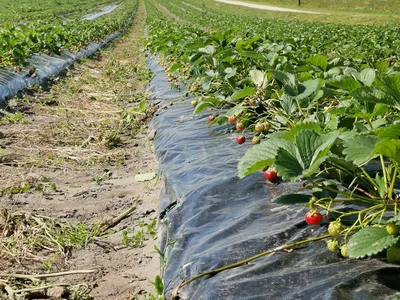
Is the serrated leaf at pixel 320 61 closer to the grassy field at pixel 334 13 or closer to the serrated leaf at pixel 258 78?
the serrated leaf at pixel 258 78

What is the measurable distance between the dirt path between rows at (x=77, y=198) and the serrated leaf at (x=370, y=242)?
128cm

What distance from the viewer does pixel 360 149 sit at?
174 cm

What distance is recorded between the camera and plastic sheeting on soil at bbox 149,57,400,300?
176cm

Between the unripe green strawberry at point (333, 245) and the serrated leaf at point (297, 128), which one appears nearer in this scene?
the unripe green strawberry at point (333, 245)

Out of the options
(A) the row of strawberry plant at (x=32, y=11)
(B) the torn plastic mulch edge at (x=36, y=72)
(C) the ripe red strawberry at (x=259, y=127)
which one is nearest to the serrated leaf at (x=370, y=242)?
(C) the ripe red strawberry at (x=259, y=127)

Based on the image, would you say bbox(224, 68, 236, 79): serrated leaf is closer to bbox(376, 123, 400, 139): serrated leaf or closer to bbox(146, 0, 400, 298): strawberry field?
bbox(146, 0, 400, 298): strawberry field

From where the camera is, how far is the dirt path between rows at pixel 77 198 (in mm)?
2801

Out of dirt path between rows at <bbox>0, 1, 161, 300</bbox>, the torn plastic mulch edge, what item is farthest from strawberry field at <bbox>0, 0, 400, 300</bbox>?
the torn plastic mulch edge

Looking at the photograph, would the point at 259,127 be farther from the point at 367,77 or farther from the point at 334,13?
the point at 334,13

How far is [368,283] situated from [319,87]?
1.24m

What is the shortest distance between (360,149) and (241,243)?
689 mm

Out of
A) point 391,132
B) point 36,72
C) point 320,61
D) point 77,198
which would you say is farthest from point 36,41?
point 391,132

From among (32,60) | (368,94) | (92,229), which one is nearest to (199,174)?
(92,229)

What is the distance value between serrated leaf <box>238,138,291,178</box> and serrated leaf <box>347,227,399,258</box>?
400 mm
